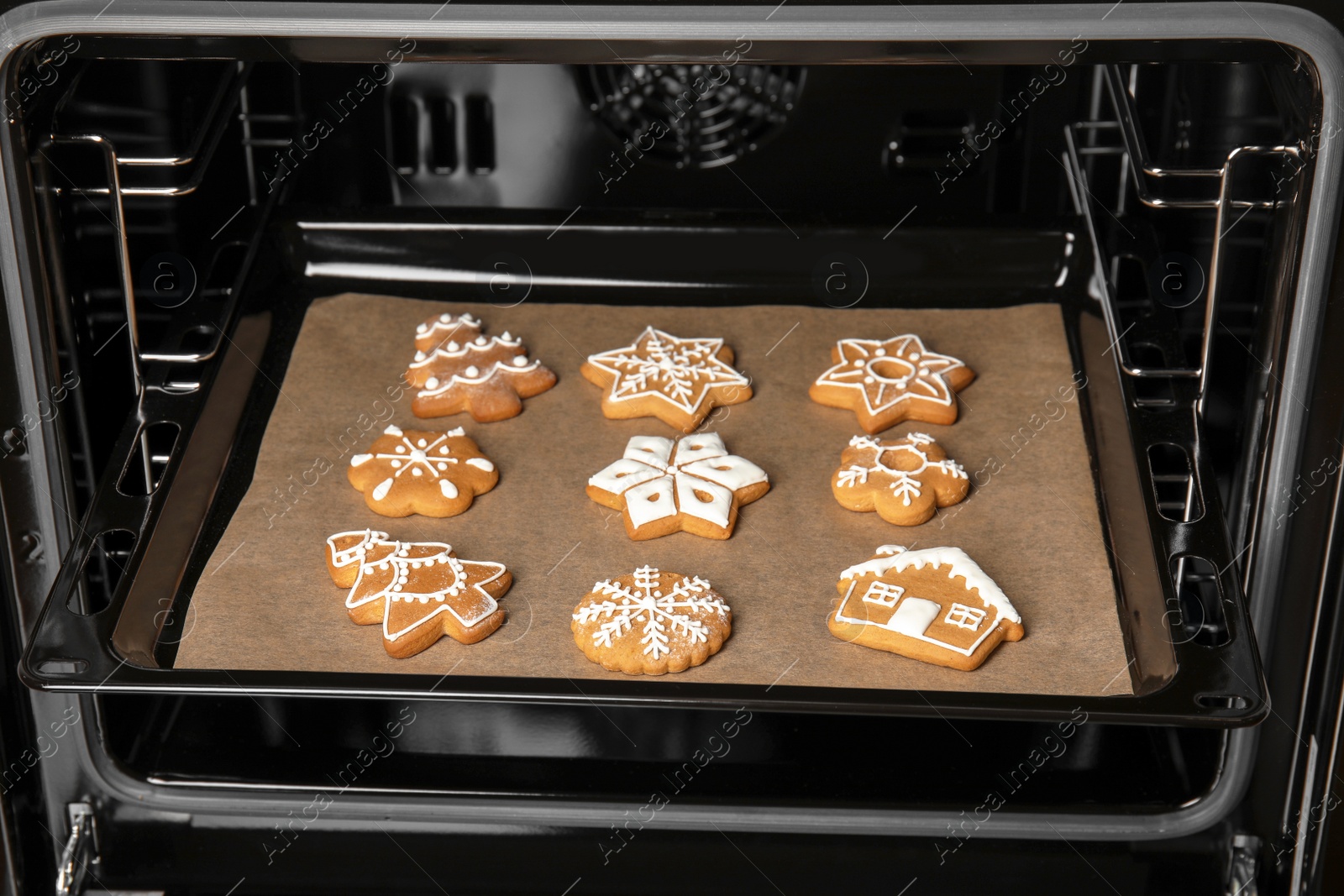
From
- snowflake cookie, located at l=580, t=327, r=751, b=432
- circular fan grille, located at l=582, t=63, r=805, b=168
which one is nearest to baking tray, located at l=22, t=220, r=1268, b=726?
snowflake cookie, located at l=580, t=327, r=751, b=432

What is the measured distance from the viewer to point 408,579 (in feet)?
4.38

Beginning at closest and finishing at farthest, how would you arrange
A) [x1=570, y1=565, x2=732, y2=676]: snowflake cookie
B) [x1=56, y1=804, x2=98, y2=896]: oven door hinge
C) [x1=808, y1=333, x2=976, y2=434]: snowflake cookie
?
[x1=570, y1=565, x2=732, y2=676]: snowflake cookie, [x1=56, y1=804, x2=98, y2=896]: oven door hinge, [x1=808, y1=333, x2=976, y2=434]: snowflake cookie

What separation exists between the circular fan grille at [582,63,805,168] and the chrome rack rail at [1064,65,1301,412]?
1.21ft

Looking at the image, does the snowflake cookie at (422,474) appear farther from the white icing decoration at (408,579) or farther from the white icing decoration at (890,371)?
the white icing decoration at (890,371)

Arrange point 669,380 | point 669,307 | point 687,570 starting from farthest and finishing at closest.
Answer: point 669,307
point 669,380
point 687,570

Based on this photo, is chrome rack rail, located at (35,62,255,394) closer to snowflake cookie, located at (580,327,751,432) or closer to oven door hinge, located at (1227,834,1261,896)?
snowflake cookie, located at (580,327,751,432)

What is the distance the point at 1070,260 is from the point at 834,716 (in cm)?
67

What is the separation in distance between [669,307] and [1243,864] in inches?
36.5

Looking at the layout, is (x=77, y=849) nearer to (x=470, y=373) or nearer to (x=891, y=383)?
(x=470, y=373)

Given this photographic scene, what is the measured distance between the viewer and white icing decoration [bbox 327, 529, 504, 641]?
4.25 feet

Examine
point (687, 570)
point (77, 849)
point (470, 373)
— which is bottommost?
point (77, 849)

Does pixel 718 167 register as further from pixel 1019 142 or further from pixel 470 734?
pixel 470 734

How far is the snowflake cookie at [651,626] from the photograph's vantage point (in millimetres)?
1260

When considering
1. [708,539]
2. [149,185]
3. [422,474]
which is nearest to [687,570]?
[708,539]
